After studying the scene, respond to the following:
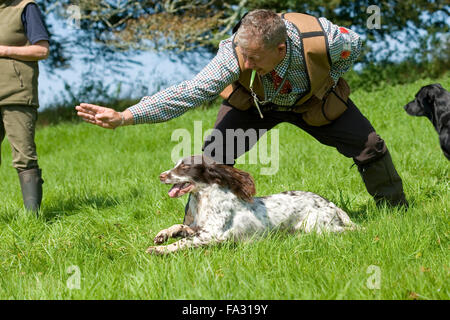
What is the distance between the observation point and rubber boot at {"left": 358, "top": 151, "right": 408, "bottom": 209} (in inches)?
173

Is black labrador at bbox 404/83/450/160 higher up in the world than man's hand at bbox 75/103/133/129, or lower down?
lower down

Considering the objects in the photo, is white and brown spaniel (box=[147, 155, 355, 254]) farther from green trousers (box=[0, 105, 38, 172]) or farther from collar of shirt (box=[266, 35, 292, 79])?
green trousers (box=[0, 105, 38, 172])

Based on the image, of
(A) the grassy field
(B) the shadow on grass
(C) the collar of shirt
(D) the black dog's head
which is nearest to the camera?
(A) the grassy field

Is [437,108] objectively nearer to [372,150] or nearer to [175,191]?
[372,150]

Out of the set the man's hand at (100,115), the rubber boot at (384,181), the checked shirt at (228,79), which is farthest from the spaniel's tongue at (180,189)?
the rubber boot at (384,181)

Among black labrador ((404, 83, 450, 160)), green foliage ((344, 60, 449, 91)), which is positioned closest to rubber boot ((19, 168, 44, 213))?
black labrador ((404, 83, 450, 160))

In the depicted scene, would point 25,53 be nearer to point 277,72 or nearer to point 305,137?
point 277,72

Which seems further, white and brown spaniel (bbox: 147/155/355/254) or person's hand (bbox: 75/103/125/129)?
white and brown spaniel (bbox: 147/155/355/254)

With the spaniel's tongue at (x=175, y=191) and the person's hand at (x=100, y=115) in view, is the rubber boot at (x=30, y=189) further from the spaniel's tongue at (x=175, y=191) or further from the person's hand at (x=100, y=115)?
the person's hand at (x=100, y=115)

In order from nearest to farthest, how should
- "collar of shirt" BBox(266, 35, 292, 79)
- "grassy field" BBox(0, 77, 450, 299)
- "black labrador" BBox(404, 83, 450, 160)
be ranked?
"grassy field" BBox(0, 77, 450, 299), "collar of shirt" BBox(266, 35, 292, 79), "black labrador" BBox(404, 83, 450, 160)

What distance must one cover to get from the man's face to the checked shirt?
0.12 m

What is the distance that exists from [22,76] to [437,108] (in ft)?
15.0

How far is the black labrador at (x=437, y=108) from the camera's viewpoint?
542 cm

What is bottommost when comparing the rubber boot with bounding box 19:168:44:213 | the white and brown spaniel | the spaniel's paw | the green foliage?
the green foliage
